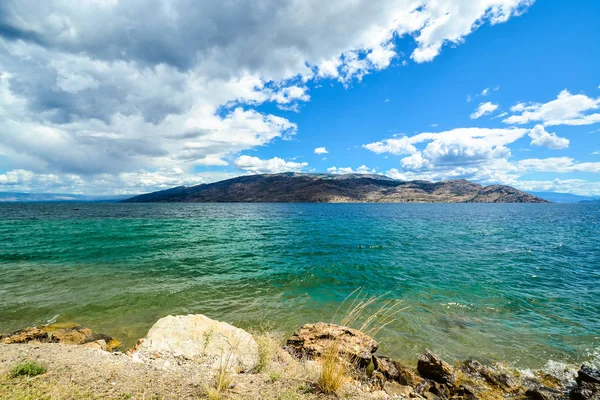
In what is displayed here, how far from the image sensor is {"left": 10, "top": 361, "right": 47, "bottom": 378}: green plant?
5.60 meters

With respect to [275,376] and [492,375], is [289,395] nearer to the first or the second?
[275,376]

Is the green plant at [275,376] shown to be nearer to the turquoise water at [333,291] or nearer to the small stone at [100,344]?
the turquoise water at [333,291]

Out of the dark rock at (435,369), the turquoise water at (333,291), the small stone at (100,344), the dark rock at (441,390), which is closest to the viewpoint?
the dark rock at (441,390)

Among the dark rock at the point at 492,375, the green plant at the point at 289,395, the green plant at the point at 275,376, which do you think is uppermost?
the green plant at the point at 289,395

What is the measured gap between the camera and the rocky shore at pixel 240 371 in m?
5.54

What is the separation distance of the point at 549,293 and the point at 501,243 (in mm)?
22729

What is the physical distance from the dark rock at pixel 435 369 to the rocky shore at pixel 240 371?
0.03 metres

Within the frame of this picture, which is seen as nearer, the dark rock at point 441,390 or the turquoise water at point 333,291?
the dark rock at point 441,390

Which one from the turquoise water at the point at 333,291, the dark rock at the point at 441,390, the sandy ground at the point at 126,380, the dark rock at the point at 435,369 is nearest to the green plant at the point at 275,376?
the sandy ground at the point at 126,380

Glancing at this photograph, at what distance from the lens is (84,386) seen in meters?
5.37

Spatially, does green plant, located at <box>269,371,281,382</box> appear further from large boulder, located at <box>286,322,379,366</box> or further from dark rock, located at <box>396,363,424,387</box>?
dark rock, located at <box>396,363,424,387</box>

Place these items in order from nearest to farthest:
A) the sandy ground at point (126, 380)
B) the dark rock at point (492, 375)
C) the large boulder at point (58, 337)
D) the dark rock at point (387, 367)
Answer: the sandy ground at point (126, 380) → the dark rock at point (492, 375) → the dark rock at point (387, 367) → the large boulder at point (58, 337)

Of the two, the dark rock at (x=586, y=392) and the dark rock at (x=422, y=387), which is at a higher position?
the dark rock at (x=586, y=392)

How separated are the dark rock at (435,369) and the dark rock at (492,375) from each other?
43.7 inches
